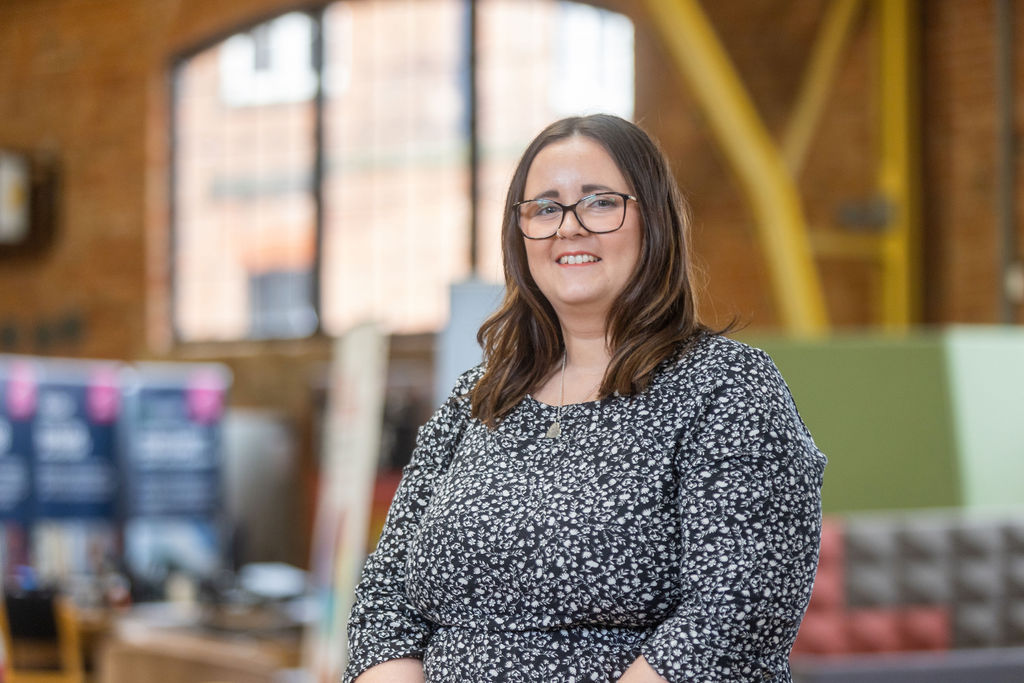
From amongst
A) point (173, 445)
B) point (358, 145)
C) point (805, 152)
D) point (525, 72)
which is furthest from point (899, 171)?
point (173, 445)

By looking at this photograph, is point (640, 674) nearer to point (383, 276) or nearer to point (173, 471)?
point (173, 471)

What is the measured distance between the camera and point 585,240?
149cm

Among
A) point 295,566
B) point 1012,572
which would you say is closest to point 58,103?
point 295,566

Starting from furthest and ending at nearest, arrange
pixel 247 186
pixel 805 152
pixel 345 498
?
pixel 247 186 < pixel 805 152 < pixel 345 498

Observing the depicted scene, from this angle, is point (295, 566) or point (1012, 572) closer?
point (1012, 572)

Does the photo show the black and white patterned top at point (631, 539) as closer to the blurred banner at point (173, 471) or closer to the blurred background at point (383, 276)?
the blurred background at point (383, 276)

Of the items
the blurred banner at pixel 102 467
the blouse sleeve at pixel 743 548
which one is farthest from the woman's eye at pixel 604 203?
the blurred banner at pixel 102 467

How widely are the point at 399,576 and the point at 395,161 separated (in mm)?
6286

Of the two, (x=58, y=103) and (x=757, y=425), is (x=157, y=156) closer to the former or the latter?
(x=58, y=103)

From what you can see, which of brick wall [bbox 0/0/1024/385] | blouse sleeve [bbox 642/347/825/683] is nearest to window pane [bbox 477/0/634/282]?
brick wall [bbox 0/0/1024/385]

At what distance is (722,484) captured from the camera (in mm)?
A: 1305

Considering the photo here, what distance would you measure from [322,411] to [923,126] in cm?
383

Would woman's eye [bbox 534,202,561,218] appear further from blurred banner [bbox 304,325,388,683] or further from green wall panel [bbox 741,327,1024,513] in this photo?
green wall panel [bbox 741,327,1024,513]

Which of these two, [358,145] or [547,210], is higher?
[358,145]
